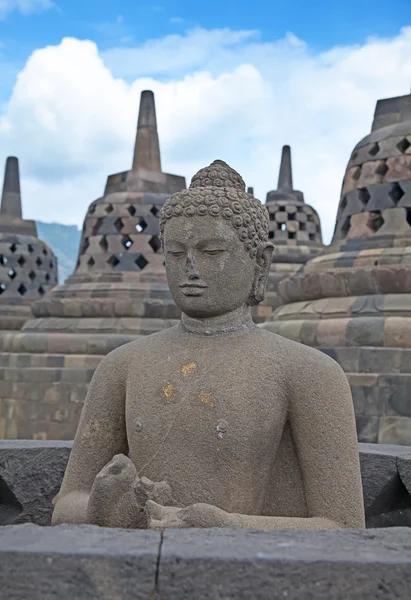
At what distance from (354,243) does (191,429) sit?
457 cm

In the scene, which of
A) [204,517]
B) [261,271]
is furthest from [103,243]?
[204,517]

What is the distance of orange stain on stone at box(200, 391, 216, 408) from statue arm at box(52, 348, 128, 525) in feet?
1.17

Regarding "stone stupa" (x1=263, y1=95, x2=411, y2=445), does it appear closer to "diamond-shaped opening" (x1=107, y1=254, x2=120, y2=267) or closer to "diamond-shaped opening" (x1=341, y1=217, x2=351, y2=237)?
"diamond-shaped opening" (x1=341, y1=217, x2=351, y2=237)

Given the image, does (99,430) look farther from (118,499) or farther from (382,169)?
(382,169)

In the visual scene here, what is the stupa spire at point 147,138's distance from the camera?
1000cm

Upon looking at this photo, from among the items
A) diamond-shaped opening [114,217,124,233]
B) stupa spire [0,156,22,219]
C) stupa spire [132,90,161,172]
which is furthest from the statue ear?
stupa spire [0,156,22,219]

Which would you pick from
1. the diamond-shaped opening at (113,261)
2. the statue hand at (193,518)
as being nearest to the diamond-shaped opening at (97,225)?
the diamond-shaped opening at (113,261)

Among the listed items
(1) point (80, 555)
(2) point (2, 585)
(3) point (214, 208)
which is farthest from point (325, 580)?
(3) point (214, 208)

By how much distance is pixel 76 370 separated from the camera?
316 inches

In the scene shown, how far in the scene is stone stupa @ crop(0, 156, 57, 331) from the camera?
1287 cm

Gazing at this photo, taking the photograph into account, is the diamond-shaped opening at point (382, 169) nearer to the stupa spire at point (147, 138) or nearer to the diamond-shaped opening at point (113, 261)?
the diamond-shaped opening at point (113, 261)

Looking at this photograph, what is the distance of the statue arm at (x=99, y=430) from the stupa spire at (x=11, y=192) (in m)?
11.7

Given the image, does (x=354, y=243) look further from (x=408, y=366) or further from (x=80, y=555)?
(x=80, y=555)

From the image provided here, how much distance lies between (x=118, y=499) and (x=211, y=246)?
2.97ft
